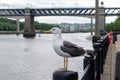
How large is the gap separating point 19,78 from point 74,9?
13237 centimetres

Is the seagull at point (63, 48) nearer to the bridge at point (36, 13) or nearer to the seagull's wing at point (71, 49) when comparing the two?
the seagull's wing at point (71, 49)

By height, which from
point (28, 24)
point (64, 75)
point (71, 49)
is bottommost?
point (64, 75)

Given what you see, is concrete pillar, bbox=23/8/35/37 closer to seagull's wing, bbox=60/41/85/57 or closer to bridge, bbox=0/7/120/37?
bridge, bbox=0/7/120/37

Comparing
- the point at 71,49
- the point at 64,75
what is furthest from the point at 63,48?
the point at 64,75

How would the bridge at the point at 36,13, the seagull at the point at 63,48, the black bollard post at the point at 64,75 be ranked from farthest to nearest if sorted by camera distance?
1. the bridge at the point at 36,13
2. the seagull at the point at 63,48
3. the black bollard post at the point at 64,75

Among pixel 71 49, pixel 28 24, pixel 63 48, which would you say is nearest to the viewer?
pixel 63 48

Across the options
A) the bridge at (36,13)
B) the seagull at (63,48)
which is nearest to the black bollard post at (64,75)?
the seagull at (63,48)

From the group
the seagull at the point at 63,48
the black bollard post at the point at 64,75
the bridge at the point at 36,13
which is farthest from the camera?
the bridge at the point at 36,13

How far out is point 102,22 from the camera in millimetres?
136750

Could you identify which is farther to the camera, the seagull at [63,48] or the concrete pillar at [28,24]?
the concrete pillar at [28,24]

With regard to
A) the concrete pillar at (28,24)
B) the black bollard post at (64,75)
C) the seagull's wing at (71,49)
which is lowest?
the black bollard post at (64,75)

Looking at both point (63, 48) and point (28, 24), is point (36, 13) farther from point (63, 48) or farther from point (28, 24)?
point (63, 48)

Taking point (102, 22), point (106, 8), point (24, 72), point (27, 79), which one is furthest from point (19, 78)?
point (106, 8)

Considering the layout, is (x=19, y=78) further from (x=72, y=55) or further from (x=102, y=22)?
(x=102, y=22)
